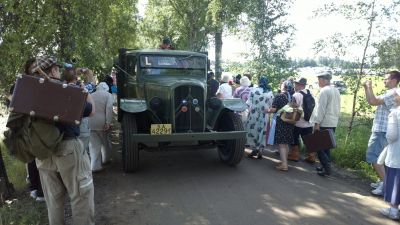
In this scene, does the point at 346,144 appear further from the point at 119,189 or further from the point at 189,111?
the point at 119,189

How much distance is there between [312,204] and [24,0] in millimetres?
5151

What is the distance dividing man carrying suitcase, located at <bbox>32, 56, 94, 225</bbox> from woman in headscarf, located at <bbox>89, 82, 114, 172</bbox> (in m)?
2.50

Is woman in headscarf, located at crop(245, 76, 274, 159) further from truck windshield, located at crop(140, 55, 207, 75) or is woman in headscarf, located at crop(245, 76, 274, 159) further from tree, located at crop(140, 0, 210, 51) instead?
tree, located at crop(140, 0, 210, 51)

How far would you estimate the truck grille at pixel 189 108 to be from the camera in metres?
6.08

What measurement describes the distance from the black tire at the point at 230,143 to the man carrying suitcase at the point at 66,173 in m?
3.20

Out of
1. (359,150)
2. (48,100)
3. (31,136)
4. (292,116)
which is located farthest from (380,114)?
(31,136)

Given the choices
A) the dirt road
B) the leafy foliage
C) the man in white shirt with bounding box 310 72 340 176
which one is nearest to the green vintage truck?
the dirt road

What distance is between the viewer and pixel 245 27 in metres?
11.9

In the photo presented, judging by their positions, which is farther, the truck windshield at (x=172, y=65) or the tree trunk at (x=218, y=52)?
the tree trunk at (x=218, y=52)

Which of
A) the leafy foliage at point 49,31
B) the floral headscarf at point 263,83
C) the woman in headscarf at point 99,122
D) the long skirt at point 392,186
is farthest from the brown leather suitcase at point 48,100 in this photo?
the floral headscarf at point 263,83

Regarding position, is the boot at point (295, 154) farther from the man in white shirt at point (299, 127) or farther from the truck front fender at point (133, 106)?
the truck front fender at point (133, 106)

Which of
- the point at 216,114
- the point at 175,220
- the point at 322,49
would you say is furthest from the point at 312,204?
the point at 322,49

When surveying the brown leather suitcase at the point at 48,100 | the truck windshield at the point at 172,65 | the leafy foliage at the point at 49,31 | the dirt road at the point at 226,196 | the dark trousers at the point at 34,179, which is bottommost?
the dirt road at the point at 226,196

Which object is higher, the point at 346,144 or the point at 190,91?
the point at 190,91
